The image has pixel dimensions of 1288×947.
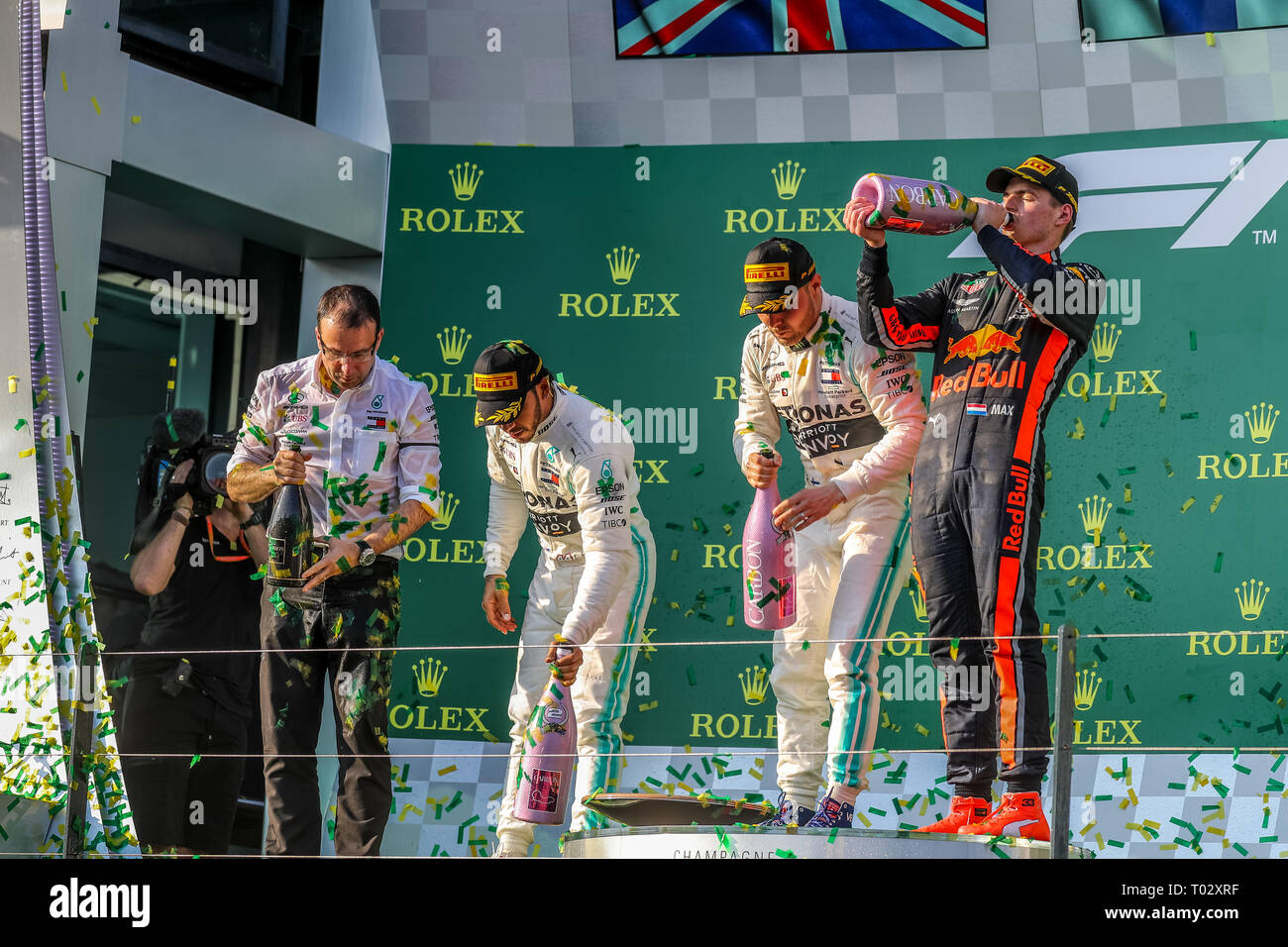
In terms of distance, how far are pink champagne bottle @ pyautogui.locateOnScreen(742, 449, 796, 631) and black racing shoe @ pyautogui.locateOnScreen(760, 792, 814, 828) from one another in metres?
0.51

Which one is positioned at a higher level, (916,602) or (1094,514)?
(1094,514)

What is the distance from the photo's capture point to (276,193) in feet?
16.7

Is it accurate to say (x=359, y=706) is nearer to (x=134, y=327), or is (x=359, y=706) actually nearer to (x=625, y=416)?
(x=625, y=416)

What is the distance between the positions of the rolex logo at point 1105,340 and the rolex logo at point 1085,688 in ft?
7.51

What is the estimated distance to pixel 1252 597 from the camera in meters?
4.73

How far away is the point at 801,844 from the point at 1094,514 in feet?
7.89

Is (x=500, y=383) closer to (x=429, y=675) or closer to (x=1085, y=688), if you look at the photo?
(x=429, y=675)

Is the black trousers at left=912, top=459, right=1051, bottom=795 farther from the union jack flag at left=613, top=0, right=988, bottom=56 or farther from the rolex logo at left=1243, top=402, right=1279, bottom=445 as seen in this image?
the union jack flag at left=613, top=0, right=988, bottom=56

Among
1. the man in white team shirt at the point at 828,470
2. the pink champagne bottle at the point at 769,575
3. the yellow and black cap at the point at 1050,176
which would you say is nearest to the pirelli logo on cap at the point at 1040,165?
the yellow and black cap at the point at 1050,176

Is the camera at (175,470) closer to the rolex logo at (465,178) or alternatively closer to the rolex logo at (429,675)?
the rolex logo at (465,178)

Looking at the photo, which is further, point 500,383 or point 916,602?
point 916,602

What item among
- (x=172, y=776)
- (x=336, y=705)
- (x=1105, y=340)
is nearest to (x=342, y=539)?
(x=336, y=705)
